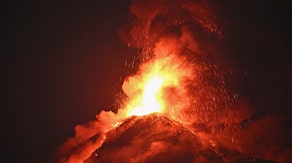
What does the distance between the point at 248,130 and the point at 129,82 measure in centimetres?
656

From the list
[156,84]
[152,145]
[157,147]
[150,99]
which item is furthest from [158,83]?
[157,147]

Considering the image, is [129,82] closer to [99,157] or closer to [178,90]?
[178,90]

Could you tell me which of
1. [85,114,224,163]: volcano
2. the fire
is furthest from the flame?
[85,114,224,163]: volcano

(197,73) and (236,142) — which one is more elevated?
(197,73)

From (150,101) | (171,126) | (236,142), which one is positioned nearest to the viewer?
(171,126)

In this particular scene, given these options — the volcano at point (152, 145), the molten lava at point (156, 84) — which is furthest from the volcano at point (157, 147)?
the molten lava at point (156, 84)

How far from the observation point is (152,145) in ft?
39.1

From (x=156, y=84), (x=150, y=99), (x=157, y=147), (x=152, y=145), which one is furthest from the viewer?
(x=156, y=84)

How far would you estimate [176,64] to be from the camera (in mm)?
18375

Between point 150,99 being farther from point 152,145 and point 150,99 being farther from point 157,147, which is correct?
point 157,147

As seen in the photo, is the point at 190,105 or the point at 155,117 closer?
the point at 155,117

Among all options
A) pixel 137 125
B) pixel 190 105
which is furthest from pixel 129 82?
pixel 137 125

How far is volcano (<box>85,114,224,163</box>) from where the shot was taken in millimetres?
11430

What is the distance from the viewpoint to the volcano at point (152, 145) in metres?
11.4
